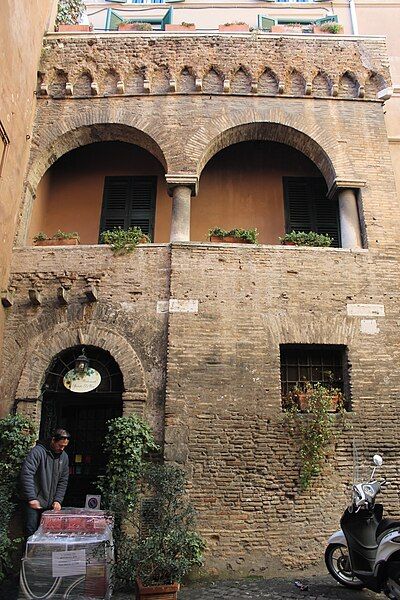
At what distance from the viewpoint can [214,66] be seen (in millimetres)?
10312

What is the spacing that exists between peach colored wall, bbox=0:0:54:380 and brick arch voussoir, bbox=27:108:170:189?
0.23m

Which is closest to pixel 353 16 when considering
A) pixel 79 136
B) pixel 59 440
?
pixel 79 136

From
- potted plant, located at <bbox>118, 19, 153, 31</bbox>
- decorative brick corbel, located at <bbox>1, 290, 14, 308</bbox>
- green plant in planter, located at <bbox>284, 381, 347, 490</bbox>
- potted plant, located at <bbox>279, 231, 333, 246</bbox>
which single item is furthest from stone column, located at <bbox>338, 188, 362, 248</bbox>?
decorative brick corbel, located at <bbox>1, 290, 14, 308</bbox>

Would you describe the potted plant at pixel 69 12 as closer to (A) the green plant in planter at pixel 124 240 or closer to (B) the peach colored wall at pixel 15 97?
(B) the peach colored wall at pixel 15 97

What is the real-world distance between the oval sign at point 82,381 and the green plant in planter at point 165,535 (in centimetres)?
161

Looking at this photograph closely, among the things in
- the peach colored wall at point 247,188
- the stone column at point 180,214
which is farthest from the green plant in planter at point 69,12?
the stone column at point 180,214

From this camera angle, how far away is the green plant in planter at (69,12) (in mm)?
12281

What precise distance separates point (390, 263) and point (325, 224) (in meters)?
1.90

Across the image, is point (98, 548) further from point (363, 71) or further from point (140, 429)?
point (363, 71)

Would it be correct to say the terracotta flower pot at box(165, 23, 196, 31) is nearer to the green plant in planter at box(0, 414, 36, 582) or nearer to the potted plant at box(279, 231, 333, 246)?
the potted plant at box(279, 231, 333, 246)

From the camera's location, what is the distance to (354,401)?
8156mm

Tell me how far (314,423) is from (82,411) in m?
3.64

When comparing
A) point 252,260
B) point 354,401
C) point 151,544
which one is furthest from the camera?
point 252,260

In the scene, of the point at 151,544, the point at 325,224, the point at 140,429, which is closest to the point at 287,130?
the point at 325,224
